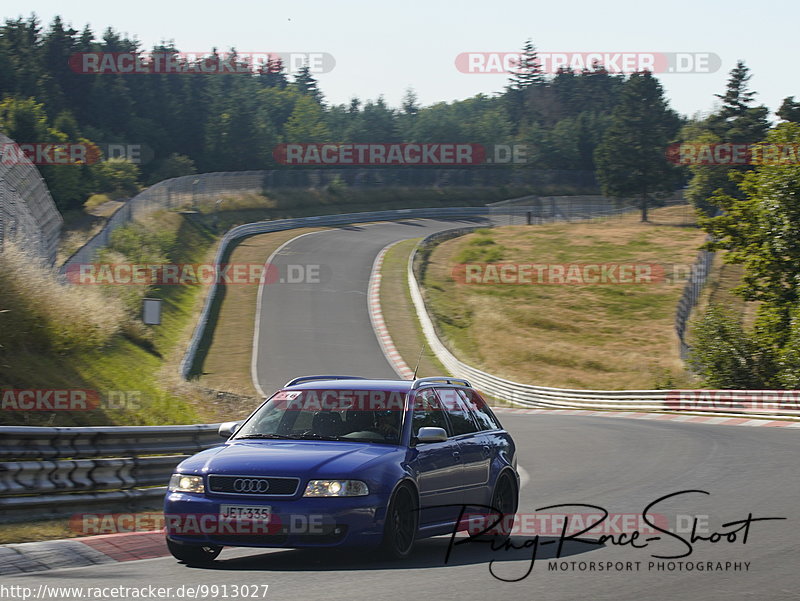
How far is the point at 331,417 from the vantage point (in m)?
9.28

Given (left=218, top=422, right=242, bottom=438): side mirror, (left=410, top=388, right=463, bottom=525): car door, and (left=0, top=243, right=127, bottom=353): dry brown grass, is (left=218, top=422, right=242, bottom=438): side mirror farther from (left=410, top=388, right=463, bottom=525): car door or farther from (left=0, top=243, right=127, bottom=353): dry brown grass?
(left=0, top=243, right=127, bottom=353): dry brown grass

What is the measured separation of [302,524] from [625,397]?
3046 centimetres

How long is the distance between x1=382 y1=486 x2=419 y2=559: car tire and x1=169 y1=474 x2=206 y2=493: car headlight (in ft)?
4.79

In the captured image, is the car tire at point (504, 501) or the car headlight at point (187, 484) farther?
the car tire at point (504, 501)

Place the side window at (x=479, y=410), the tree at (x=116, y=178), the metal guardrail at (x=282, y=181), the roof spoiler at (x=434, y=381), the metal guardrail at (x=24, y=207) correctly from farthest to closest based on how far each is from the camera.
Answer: the tree at (x=116, y=178), the metal guardrail at (x=282, y=181), the metal guardrail at (x=24, y=207), the side window at (x=479, y=410), the roof spoiler at (x=434, y=381)

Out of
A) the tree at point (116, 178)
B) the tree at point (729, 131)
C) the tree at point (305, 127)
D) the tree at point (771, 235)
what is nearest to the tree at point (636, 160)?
the tree at point (729, 131)

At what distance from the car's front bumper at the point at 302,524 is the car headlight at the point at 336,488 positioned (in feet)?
0.12

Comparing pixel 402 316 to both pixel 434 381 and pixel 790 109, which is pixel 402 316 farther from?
pixel 790 109

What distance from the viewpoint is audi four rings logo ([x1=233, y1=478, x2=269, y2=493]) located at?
8086 mm

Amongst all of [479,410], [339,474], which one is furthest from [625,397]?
[339,474]

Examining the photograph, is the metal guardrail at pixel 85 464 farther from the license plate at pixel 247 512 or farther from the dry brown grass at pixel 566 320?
the dry brown grass at pixel 566 320

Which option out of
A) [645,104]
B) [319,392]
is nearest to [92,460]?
[319,392]

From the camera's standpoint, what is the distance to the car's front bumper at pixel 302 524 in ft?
26.2

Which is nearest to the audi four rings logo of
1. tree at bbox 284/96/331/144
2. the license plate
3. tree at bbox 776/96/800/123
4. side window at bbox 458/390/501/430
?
the license plate
